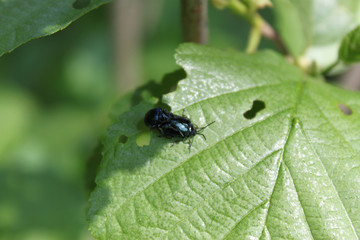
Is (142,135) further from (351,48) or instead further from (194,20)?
(351,48)

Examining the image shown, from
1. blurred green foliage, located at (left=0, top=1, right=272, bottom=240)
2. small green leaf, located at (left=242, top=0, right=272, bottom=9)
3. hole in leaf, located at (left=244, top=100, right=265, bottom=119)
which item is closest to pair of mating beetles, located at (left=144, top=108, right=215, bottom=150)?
hole in leaf, located at (left=244, top=100, right=265, bottom=119)

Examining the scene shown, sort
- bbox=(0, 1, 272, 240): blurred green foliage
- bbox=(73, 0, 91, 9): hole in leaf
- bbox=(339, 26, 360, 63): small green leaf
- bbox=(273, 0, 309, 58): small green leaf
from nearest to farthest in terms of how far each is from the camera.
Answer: bbox=(73, 0, 91, 9): hole in leaf < bbox=(339, 26, 360, 63): small green leaf < bbox=(273, 0, 309, 58): small green leaf < bbox=(0, 1, 272, 240): blurred green foliage

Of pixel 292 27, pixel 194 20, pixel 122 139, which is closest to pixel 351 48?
pixel 292 27

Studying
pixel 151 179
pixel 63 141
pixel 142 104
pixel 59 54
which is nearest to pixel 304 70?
pixel 142 104

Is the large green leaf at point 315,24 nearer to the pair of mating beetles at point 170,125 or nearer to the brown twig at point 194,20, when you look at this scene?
the brown twig at point 194,20

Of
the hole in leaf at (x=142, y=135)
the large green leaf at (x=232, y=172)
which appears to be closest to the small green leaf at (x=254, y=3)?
the large green leaf at (x=232, y=172)

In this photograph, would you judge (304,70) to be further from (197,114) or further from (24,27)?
(24,27)

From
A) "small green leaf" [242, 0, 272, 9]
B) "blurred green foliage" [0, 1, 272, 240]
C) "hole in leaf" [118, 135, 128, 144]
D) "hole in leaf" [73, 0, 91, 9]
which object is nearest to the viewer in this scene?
"hole in leaf" [73, 0, 91, 9]

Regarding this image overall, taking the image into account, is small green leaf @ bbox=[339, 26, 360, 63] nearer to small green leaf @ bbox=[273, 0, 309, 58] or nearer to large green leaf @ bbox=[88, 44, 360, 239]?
small green leaf @ bbox=[273, 0, 309, 58]
